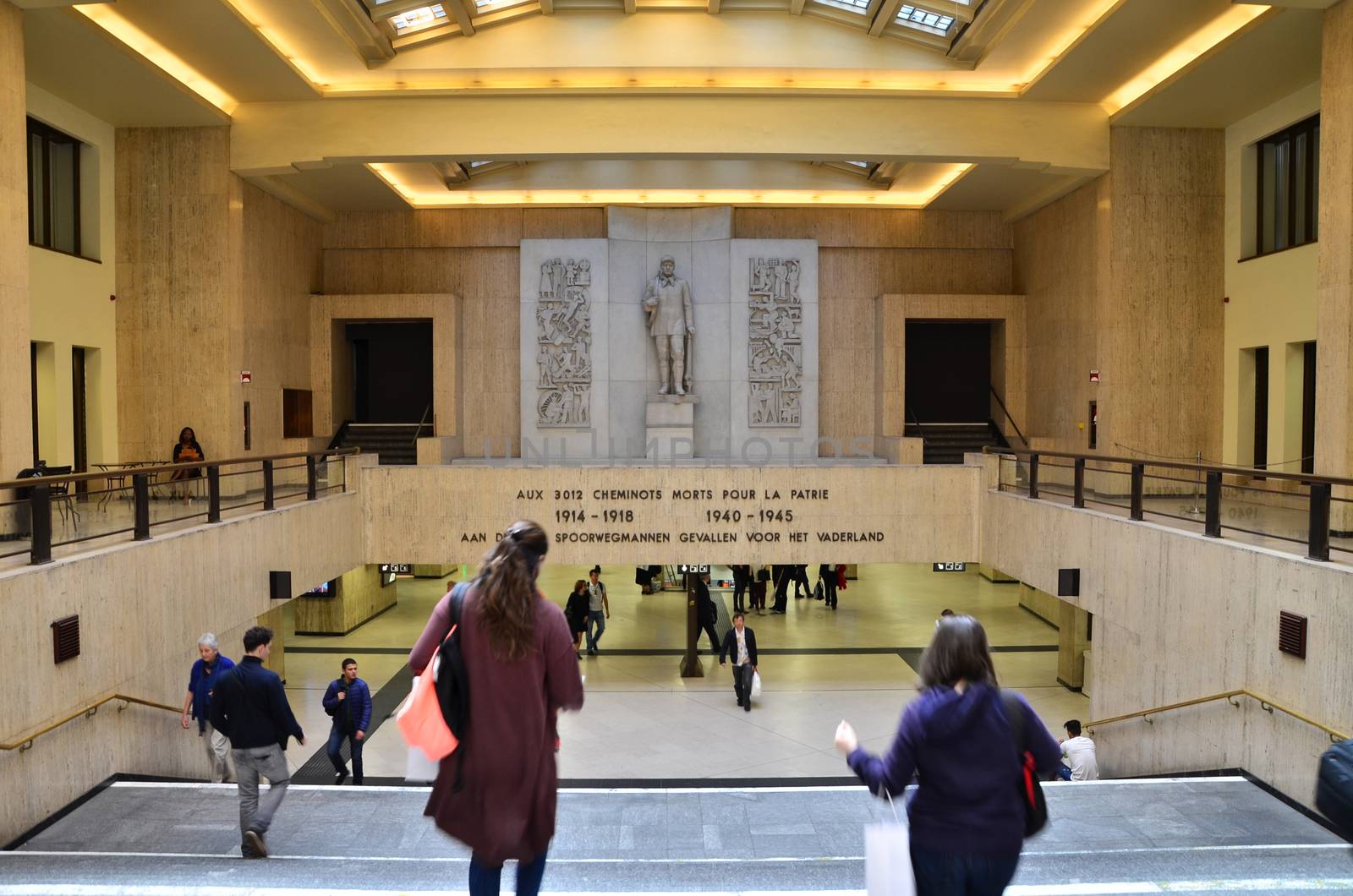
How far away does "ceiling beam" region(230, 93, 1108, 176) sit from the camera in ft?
47.6

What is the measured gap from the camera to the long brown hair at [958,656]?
2369 mm

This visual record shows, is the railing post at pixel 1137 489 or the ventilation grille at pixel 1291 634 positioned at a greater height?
the railing post at pixel 1137 489

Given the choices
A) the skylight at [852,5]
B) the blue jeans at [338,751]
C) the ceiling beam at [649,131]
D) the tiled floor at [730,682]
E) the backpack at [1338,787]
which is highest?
the skylight at [852,5]

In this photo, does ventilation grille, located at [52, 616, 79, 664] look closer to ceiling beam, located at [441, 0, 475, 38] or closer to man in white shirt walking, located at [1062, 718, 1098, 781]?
man in white shirt walking, located at [1062, 718, 1098, 781]

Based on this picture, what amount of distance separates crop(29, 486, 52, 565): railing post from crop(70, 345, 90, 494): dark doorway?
782cm

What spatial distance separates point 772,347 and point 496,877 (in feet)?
56.5

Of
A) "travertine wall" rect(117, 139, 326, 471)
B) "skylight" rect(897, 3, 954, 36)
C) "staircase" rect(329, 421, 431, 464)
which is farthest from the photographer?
"staircase" rect(329, 421, 431, 464)

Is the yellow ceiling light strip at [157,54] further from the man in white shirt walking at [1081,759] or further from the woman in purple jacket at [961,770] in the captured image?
the man in white shirt walking at [1081,759]

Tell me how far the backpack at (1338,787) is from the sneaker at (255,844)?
182 inches

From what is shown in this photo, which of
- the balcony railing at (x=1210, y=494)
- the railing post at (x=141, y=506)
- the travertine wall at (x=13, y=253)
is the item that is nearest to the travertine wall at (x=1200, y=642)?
the balcony railing at (x=1210, y=494)

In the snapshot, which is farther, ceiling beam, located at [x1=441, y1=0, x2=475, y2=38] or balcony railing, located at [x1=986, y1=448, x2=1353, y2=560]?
ceiling beam, located at [x1=441, y1=0, x2=475, y2=38]

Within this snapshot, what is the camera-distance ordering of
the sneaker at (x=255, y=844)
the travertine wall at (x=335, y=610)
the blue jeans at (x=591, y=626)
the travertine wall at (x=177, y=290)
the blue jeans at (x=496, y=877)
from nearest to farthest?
the blue jeans at (x=496, y=877)
the sneaker at (x=255, y=844)
the travertine wall at (x=177, y=290)
the blue jeans at (x=591, y=626)
the travertine wall at (x=335, y=610)

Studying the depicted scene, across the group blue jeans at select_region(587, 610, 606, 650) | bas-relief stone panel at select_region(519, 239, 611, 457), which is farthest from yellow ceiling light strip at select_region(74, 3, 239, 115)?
blue jeans at select_region(587, 610, 606, 650)

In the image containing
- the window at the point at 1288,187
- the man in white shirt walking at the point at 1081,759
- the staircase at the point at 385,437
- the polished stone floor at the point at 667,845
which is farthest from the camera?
the staircase at the point at 385,437
